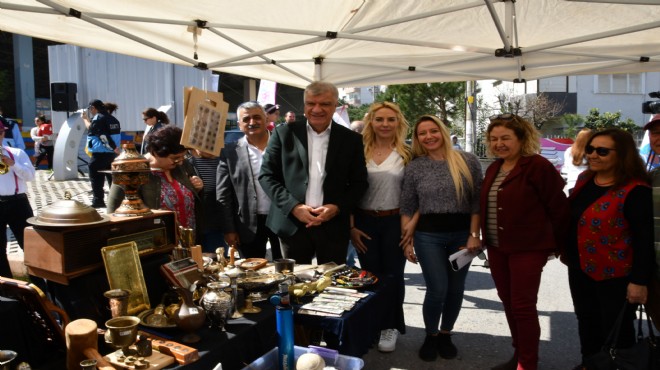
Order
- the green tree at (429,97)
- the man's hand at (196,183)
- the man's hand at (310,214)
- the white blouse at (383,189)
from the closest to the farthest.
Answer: the man's hand at (310,214), the man's hand at (196,183), the white blouse at (383,189), the green tree at (429,97)

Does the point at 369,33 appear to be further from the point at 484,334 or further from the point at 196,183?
the point at 484,334

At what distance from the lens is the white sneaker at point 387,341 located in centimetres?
316

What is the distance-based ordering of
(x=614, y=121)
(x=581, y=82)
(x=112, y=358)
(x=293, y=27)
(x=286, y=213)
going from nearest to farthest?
(x=112, y=358) < (x=286, y=213) < (x=293, y=27) < (x=614, y=121) < (x=581, y=82)

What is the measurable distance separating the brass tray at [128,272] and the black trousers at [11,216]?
2.78m

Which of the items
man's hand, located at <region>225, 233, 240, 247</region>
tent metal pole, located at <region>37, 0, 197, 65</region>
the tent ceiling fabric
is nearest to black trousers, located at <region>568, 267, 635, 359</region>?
the tent ceiling fabric

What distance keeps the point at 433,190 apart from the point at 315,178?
0.70 meters

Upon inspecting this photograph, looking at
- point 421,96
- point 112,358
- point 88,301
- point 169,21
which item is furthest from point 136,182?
point 421,96

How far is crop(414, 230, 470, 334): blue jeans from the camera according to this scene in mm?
2936

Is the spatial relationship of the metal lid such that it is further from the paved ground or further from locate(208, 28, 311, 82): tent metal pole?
locate(208, 28, 311, 82): tent metal pole

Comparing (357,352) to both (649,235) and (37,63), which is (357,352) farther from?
(37,63)

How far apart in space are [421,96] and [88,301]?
21477 mm

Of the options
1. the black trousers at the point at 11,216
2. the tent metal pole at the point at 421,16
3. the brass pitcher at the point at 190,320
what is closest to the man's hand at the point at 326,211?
the brass pitcher at the point at 190,320

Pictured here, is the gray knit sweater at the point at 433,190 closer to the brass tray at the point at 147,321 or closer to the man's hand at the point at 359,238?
the man's hand at the point at 359,238

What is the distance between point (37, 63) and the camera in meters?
26.2
